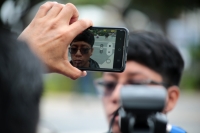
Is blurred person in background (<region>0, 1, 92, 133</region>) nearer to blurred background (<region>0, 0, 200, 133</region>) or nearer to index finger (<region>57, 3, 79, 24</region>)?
index finger (<region>57, 3, 79, 24</region>)

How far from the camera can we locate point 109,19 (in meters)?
25.5

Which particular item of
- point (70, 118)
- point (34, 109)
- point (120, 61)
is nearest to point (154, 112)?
point (120, 61)

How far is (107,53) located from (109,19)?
78.1 feet

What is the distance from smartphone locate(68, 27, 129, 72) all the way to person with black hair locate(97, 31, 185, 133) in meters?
0.83

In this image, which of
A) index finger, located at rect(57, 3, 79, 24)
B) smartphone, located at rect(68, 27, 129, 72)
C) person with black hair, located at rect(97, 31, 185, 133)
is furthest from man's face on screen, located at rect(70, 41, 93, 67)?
person with black hair, located at rect(97, 31, 185, 133)

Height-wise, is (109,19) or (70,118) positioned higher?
(109,19)

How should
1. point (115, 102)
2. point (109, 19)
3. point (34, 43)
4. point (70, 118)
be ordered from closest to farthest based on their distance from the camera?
point (34, 43) < point (115, 102) < point (70, 118) < point (109, 19)

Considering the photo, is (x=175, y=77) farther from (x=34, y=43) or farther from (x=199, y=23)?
(x=199, y=23)

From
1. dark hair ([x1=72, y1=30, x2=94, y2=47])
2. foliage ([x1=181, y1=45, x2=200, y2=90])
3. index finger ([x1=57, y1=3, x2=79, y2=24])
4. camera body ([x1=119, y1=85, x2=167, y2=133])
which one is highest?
index finger ([x1=57, y1=3, x2=79, y2=24])

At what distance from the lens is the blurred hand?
160 centimetres

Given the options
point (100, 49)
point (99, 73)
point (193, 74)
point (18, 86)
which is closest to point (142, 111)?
point (100, 49)

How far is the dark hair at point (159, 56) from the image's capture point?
2.72m

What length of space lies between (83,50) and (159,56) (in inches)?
42.0

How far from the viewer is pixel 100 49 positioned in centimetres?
177
